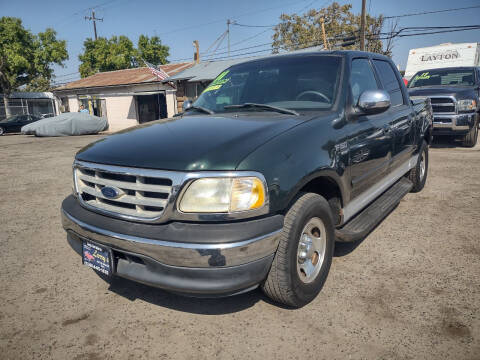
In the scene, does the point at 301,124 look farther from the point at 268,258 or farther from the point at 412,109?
the point at 412,109

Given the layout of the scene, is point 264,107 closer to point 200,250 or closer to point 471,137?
point 200,250

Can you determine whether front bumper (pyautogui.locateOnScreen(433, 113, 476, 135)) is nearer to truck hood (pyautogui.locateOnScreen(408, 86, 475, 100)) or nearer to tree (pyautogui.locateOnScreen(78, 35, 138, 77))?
truck hood (pyautogui.locateOnScreen(408, 86, 475, 100))

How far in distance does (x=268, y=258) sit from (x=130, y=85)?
23.5 metres

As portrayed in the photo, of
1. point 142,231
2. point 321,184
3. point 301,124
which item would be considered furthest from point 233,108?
point 142,231

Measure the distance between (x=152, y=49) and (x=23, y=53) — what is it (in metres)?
15.2

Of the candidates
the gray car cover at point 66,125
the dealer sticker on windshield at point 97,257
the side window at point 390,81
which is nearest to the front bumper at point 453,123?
the side window at point 390,81

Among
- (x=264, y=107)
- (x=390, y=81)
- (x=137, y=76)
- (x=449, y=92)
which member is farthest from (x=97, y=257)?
(x=137, y=76)

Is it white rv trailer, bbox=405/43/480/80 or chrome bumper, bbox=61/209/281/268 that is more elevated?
white rv trailer, bbox=405/43/480/80

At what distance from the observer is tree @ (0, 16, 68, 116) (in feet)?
98.3

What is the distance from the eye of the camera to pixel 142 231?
1.96 metres

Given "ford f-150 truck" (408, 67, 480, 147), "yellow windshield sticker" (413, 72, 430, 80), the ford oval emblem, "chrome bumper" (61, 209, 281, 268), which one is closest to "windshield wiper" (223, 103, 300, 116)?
"chrome bumper" (61, 209, 281, 268)

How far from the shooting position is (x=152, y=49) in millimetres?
42375

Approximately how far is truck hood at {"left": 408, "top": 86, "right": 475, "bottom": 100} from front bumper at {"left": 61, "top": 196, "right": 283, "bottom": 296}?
8462 millimetres

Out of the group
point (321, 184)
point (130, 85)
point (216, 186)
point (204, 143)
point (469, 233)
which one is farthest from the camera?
point (130, 85)
